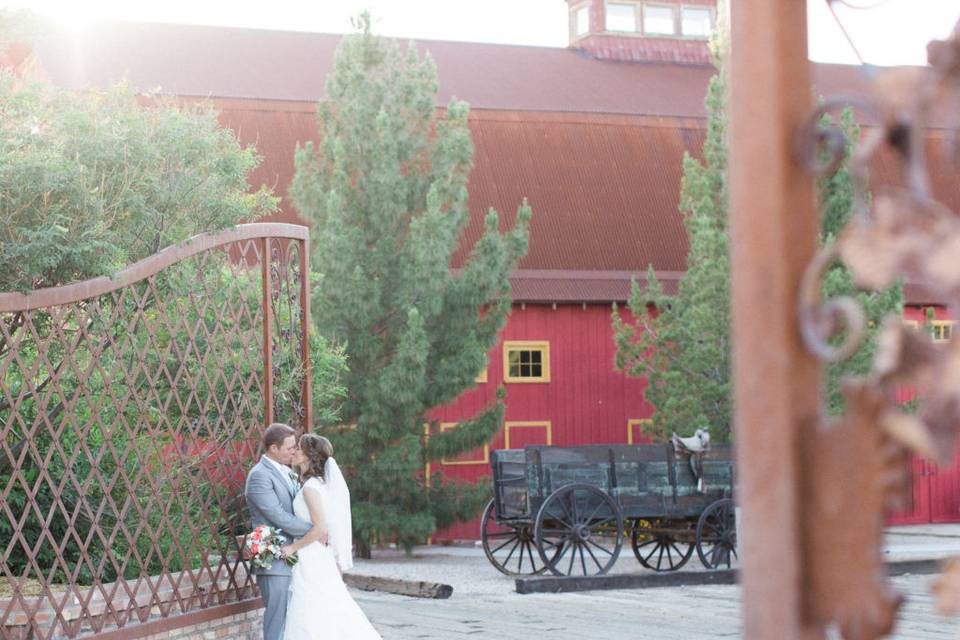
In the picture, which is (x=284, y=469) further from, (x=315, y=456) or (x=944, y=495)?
(x=944, y=495)

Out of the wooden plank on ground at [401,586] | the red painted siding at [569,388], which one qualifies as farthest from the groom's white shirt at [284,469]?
the red painted siding at [569,388]

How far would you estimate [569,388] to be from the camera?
2350 cm

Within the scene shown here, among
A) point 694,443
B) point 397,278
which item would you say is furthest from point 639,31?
point 694,443

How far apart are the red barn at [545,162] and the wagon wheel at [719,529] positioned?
19.5 feet

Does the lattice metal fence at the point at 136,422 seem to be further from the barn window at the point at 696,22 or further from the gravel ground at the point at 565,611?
the barn window at the point at 696,22

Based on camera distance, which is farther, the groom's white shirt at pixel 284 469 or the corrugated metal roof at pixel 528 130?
the corrugated metal roof at pixel 528 130

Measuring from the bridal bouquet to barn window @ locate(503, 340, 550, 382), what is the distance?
14265mm

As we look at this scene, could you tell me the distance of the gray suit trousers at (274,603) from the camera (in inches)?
355

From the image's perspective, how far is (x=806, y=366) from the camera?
5.22 ft

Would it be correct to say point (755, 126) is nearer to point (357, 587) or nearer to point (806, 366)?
point (806, 366)

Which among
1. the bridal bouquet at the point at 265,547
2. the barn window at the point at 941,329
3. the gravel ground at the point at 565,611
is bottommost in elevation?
the gravel ground at the point at 565,611

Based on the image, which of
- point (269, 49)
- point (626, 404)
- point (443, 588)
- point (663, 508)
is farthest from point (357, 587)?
point (269, 49)

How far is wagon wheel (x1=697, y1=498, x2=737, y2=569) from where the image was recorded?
16.8m

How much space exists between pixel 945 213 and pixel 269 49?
26.6 meters
